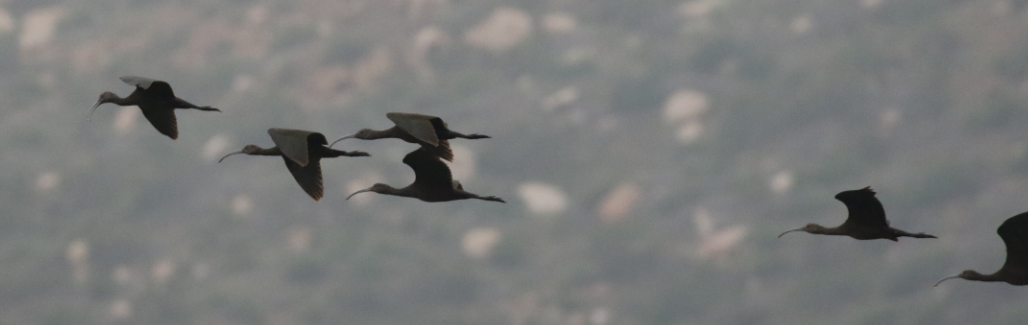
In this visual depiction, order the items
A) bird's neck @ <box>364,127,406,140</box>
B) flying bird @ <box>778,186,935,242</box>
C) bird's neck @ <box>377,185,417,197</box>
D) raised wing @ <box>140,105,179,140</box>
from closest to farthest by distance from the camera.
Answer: flying bird @ <box>778,186,935,242</box> → raised wing @ <box>140,105,179,140</box> → bird's neck @ <box>364,127,406,140</box> → bird's neck @ <box>377,185,417,197</box>

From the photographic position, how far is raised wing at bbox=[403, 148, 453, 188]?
111ft

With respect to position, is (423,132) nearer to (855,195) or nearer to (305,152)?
(305,152)

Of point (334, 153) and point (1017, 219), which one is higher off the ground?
point (334, 153)

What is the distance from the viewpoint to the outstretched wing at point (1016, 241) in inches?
1182

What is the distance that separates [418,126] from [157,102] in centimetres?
836

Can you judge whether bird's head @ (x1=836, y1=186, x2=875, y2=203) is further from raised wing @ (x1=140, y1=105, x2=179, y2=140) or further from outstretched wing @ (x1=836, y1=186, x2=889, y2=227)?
raised wing @ (x1=140, y1=105, x2=179, y2=140)

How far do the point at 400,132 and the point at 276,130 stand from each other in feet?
20.1

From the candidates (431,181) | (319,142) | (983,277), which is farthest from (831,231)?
(319,142)

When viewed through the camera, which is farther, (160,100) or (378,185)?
(378,185)

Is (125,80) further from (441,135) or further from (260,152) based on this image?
(441,135)

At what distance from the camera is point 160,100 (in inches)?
1283

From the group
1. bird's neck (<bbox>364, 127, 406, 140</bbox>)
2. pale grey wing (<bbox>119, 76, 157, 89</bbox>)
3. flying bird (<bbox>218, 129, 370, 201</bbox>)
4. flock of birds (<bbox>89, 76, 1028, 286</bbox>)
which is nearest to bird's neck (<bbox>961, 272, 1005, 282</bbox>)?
flock of birds (<bbox>89, 76, 1028, 286</bbox>)

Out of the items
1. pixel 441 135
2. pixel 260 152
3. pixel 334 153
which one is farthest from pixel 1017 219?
pixel 260 152

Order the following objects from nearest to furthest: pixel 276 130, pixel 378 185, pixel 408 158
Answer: pixel 276 130, pixel 408 158, pixel 378 185
